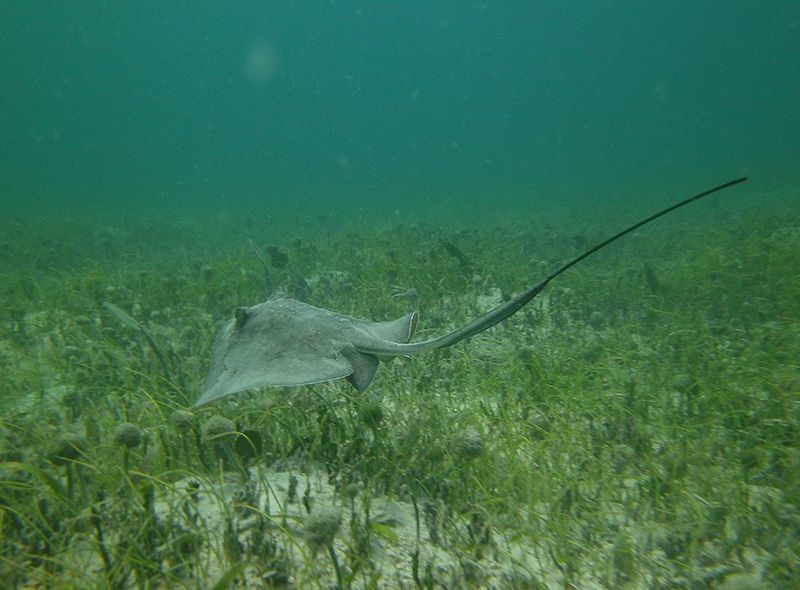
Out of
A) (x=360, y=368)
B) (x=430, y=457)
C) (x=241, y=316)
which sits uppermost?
(x=241, y=316)

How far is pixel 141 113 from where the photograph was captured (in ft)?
459

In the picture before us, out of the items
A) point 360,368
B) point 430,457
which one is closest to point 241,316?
point 360,368

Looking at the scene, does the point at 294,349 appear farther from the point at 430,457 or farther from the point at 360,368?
the point at 430,457

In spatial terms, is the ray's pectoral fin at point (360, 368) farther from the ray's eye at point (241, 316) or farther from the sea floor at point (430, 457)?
the ray's eye at point (241, 316)

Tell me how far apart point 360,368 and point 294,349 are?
387 millimetres

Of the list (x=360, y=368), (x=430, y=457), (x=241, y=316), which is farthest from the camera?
(x=241, y=316)

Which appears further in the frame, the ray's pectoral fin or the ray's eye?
the ray's eye

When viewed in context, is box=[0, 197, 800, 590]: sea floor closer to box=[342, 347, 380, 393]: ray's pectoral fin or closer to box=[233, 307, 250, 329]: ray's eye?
box=[342, 347, 380, 393]: ray's pectoral fin

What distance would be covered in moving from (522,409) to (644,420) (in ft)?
2.49

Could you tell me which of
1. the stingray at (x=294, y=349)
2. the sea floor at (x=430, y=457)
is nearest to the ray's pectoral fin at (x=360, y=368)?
the stingray at (x=294, y=349)

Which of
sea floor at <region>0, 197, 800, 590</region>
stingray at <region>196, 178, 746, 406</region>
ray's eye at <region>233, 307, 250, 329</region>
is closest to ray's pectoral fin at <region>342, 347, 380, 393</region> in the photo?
stingray at <region>196, 178, 746, 406</region>

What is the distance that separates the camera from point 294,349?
2.40 m

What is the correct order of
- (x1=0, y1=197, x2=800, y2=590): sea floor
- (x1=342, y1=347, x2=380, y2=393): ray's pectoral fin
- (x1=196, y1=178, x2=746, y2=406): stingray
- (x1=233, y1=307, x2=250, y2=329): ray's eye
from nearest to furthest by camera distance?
(x1=0, y1=197, x2=800, y2=590): sea floor, (x1=196, y1=178, x2=746, y2=406): stingray, (x1=342, y1=347, x2=380, y2=393): ray's pectoral fin, (x1=233, y1=307, x2=250, y2=329): ray's eye

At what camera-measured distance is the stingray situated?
6.95 feet
